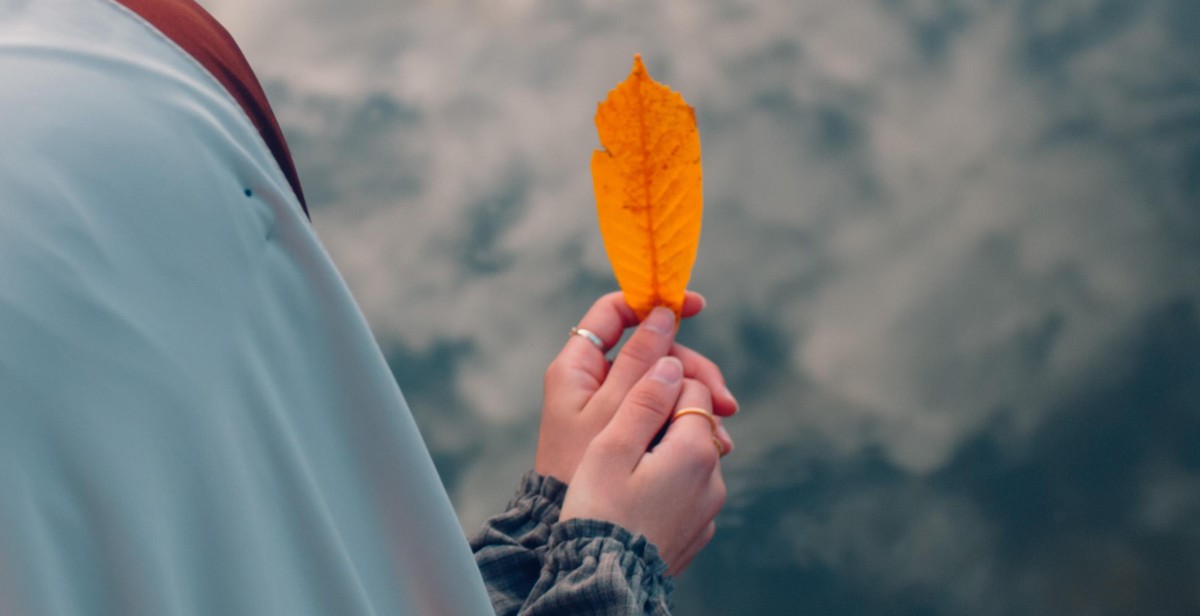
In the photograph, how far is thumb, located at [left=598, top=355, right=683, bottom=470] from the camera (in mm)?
943

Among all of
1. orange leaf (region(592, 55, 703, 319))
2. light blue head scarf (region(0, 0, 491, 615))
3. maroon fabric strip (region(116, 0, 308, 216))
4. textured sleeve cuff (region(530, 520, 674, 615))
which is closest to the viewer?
light blue head scarf (region(0, 0, 491, 615))

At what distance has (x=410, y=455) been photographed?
25.4 inches

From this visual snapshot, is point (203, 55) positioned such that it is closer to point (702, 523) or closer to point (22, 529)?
point (22, 529)

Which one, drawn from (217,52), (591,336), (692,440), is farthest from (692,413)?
(217,52)

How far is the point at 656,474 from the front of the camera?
0.94 metres

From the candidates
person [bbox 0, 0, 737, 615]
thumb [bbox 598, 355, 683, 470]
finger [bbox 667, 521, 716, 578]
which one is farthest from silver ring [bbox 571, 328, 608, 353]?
person [bbox 0, 0, 737, 615]

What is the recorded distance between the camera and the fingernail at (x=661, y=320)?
1066 mm

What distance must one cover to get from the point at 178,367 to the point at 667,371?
0.56 m

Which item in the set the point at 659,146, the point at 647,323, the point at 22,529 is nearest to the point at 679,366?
the point at 647,323

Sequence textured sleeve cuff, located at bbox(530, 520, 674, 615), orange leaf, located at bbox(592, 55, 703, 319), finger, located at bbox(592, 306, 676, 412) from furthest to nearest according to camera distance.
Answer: finger, located at bbox(592, 306, 676, 412) < orange leaf, located at bbox(592, 55, 703, 319) < textured sleeve cuff, located at bbox(530, 520, 674, 615)

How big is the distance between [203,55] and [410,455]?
10.4 inches

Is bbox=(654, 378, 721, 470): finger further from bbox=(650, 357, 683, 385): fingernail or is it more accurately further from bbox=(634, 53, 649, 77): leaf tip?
bbox=(634, 53, 649, 77): leaf tip

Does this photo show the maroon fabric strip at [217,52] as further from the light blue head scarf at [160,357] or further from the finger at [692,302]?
the finger at [692,302]

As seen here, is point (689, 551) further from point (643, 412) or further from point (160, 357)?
point (160, 357)
